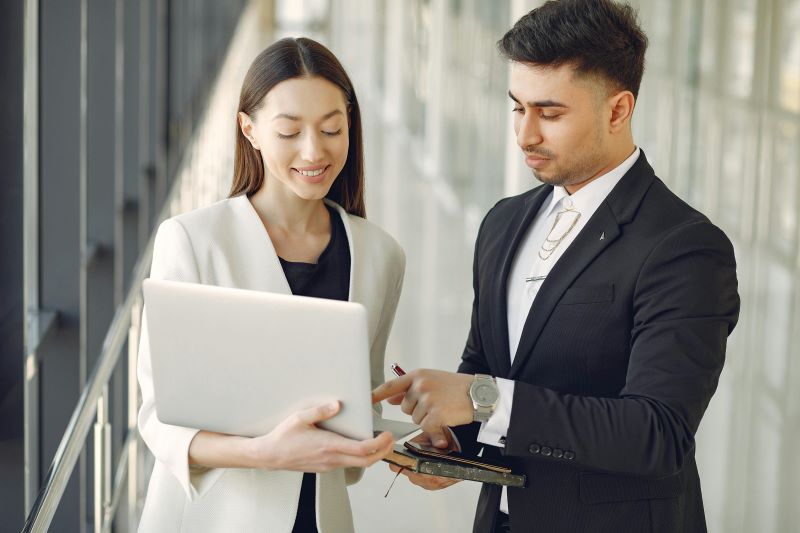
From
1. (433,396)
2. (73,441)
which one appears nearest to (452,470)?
(433,396)

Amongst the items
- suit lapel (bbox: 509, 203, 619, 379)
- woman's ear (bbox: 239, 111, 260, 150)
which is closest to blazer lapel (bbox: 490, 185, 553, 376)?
suit lapel (bbox: 509, 203, 619, 379)

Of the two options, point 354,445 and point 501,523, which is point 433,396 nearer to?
point 354,445

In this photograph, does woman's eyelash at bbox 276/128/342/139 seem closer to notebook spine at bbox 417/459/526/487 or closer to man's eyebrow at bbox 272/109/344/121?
man's eyebrow at bbox 272/109/344/121

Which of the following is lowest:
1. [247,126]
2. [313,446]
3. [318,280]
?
[313,446]

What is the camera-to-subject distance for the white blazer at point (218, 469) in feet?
6.66

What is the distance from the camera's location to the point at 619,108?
7.08 ft

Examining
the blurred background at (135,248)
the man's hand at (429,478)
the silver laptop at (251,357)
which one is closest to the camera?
the silver laptop at (251,357)

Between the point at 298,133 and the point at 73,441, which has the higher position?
the point at 298,133

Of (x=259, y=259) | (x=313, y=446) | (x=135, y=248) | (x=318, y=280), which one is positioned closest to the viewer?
(x=313, y=446)

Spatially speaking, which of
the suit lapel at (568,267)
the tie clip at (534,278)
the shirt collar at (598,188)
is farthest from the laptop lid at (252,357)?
the shirt collar at (598,188)

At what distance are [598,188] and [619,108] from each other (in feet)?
0.57

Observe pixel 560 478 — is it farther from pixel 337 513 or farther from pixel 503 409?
pixel 337 513

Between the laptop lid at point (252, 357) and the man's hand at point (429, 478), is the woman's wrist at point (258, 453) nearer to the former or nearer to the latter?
the laptop lid at point (252, 357)

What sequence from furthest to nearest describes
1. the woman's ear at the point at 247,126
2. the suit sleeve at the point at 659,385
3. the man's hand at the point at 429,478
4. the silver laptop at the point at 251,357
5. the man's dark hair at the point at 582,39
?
the man's hand at the point at 429,478, the woman's ear at the point at 247,126, the man's dark hair at the point at 582,39, the suit sleeve at the point at 659,385, the silver laptop at the point at 251,357
